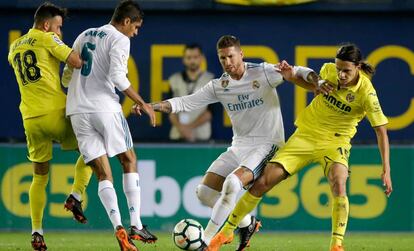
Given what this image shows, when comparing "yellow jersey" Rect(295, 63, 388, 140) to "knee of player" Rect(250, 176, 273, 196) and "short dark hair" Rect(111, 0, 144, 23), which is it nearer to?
"knee of player" Rect(250, 176, 273, 196)

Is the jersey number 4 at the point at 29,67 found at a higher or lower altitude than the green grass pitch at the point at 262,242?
higher

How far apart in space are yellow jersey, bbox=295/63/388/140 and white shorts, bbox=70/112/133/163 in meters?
1.58

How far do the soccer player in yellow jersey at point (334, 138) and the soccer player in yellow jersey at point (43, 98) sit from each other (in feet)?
5.18

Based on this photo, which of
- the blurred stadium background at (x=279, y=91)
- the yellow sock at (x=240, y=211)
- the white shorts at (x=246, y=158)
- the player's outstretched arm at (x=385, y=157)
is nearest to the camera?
the player's outstretched arm at (x=385, y=157)

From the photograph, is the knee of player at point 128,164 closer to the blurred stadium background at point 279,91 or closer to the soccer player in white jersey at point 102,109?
the soccer player in white jersey at point 102,109

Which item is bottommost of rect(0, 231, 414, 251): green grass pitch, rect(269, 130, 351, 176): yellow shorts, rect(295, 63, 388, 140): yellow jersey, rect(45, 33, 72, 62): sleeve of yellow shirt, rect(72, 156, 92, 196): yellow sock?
rect(0, 231, 414, 251): green grass pitch

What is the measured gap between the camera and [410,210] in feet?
46.5

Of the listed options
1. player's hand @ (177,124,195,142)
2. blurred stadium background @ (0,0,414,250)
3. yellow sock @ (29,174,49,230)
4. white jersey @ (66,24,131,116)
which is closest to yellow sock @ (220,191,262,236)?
white jersey @ (66,24,131,116)

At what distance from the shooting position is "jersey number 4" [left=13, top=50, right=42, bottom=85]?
1093cm

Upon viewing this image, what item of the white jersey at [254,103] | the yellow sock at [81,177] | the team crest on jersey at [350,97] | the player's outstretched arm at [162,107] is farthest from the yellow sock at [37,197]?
the team crest on jersey at [350,97]

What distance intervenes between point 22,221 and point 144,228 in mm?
3870

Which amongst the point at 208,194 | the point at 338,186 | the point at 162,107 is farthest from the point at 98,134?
the point at 338,186

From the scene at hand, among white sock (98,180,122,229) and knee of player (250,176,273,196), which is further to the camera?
knee of player (250,176,273,196)

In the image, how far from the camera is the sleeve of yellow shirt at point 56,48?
1069 cm
